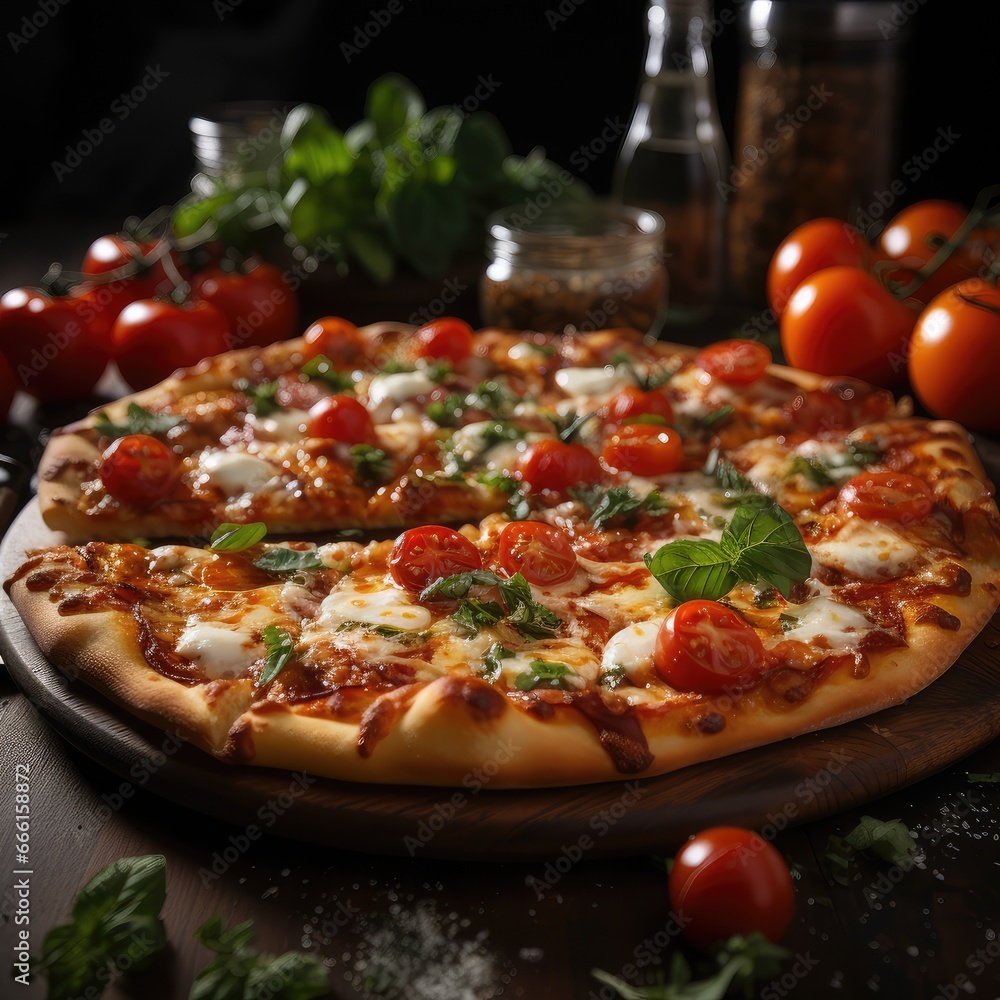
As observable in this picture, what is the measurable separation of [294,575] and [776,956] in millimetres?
1347

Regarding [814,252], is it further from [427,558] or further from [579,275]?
[427,558]

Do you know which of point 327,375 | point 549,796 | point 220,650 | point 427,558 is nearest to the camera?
point 549,796

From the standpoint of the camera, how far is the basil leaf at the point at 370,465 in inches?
125

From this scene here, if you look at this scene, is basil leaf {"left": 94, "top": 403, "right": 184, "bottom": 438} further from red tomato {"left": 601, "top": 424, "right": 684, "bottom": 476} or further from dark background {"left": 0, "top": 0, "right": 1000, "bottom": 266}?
dark background {"left": 0, "top": 0, "right": 1000, "bottom": 266}

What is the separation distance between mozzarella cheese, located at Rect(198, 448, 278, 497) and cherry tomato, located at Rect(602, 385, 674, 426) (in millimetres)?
982

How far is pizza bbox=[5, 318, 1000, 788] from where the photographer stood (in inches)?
81.7

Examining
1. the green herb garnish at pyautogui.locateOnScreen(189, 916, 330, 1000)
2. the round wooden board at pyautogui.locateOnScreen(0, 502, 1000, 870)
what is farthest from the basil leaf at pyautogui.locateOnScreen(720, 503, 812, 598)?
the green herb garnish at pyautogui.locateOnScreen(189, 916, 330, 1000)

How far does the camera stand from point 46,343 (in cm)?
392

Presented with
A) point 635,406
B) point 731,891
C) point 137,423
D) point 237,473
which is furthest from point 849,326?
point 731,891

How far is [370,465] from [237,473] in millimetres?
350

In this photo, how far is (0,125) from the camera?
6176mm

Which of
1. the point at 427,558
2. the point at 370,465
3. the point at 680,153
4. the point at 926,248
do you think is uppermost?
the point at 680,153

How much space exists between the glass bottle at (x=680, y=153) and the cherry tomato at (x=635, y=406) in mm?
1329

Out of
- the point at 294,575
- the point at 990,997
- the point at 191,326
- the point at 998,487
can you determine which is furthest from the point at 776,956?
the point at 191,326
